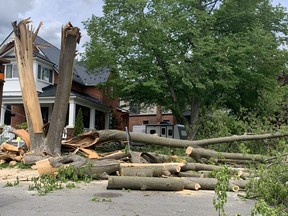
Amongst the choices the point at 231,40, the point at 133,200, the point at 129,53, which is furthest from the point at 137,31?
the point at 133,200

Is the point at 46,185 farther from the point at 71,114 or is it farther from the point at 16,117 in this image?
the point at 16,117

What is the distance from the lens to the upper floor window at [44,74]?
1001 inches

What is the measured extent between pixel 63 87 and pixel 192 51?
839 cm

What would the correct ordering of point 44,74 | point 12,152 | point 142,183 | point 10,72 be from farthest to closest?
point 44,74
point 10,72
point 12,152
point 142,183

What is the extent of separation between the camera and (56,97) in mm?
12211

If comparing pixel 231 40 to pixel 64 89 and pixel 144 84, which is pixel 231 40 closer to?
pixel 144 84

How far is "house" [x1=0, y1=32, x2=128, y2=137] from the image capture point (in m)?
24.4

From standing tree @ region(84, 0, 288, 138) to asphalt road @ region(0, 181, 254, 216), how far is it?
35.1 feet

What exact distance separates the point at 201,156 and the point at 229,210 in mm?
4973

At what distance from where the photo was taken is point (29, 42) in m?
13.1

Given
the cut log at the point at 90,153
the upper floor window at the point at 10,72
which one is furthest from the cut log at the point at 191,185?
the upper floor window at the point at 10,72

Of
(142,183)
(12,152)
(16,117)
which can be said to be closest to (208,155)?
(142,183)

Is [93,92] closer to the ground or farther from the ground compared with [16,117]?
farther from the ground

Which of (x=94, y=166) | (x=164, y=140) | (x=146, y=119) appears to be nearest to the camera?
(x=94, y=166)
